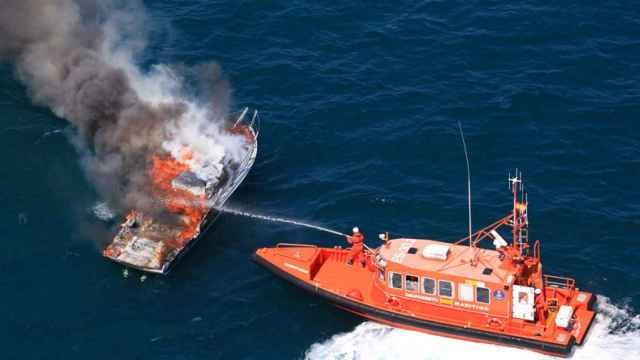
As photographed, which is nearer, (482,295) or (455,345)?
(482,295)

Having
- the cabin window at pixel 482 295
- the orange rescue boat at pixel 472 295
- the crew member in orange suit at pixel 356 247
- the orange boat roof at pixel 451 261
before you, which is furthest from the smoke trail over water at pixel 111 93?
the cabin window at pixel 482 295

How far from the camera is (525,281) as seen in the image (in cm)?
6606

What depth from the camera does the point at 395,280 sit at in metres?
66.7

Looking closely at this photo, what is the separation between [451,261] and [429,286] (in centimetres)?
222

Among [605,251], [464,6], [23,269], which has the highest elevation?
[464,6]

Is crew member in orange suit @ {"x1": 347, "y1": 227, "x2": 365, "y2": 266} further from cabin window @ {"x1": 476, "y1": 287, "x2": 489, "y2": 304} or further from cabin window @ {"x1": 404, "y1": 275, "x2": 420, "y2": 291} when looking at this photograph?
cabin window @ {"x1": 476, "y1": 287, "x2": 489, "y2": 304}

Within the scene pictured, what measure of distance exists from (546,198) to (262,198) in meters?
22.4

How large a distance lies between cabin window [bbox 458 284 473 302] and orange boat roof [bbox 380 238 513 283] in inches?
26.6

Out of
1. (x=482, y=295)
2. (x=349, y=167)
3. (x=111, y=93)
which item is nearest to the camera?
(x=482, y=295)

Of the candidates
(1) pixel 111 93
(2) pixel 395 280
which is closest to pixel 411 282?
(2) pixel 395 280

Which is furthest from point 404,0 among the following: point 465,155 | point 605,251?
point 605,251

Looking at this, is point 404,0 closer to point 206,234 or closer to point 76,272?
point 206,234

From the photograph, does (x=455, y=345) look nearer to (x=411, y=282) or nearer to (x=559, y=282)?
(x=411, y=282)

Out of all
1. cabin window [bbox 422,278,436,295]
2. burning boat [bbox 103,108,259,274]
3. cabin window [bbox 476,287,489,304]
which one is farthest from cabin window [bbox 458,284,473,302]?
burning boat [bbox 103,108,259,274]
